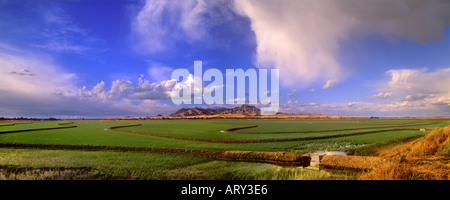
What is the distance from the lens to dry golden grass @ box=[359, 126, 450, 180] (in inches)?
307

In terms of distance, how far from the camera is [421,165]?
11.0 m

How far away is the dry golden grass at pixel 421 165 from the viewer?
7800 millimetres

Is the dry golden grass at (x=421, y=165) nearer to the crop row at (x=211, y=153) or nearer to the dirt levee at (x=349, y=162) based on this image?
the dirt levee at (x=349, y=162)

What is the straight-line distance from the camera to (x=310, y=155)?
16359mm

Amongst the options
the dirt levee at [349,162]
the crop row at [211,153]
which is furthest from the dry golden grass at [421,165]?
the crop row at [211,153]

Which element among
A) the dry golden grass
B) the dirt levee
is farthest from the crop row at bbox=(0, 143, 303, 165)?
the dry golden grass

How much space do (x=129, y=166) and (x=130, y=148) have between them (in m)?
7.23

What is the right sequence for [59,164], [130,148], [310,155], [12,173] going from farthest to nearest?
[130,148] < [310,155] < [59,164] < [12,173]

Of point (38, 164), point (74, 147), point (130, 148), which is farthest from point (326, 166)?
point (74, 147)

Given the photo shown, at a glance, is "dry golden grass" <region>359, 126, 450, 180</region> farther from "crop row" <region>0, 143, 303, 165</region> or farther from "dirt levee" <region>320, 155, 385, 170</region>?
"crop row" <region>0, 143, 303, 165</region>
